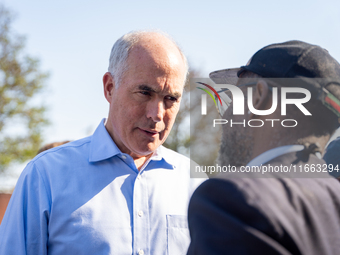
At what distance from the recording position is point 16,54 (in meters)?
19.4

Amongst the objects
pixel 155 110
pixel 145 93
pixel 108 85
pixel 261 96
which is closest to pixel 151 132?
pixel 155 110

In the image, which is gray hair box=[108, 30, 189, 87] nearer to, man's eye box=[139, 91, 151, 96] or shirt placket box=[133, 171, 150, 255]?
man's eye box=[139, 91, 151, 96]

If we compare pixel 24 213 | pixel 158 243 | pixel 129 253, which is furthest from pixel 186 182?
pixel 24 213

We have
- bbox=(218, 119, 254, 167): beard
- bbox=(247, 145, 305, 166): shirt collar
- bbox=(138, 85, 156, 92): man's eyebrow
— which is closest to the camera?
bbox=(247, 145, 305, 166): shirt collar

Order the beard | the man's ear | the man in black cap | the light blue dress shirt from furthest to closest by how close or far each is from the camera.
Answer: the man's ear → the light blue dress shirt → the beard → the man in black cap

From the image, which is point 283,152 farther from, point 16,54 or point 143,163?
point 16,54

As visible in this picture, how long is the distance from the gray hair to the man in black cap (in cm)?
95

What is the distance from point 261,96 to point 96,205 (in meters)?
1.15

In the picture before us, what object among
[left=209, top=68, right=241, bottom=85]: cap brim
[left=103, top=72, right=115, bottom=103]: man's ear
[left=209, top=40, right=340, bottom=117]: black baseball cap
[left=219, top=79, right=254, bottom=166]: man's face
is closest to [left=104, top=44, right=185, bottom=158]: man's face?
[left=103, top=72, right=115, bottom=103]: man's ear

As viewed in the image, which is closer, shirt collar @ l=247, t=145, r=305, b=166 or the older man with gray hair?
shirt collar @ l=247, t=145, r=305, b=166

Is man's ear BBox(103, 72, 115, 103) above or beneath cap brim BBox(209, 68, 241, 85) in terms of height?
beneath

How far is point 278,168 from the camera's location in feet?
4.21

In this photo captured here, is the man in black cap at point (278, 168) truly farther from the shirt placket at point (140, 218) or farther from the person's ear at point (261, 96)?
the shirt placket at point (140, 218)

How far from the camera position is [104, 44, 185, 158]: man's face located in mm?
2227
